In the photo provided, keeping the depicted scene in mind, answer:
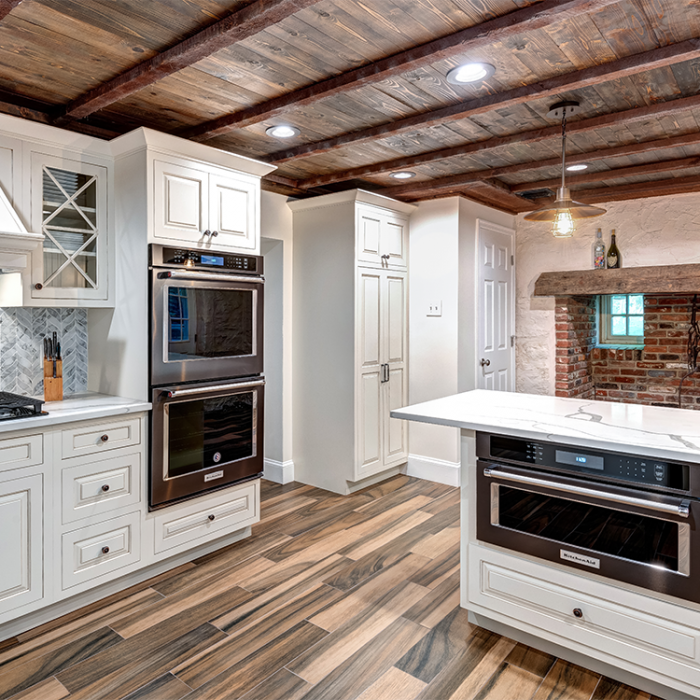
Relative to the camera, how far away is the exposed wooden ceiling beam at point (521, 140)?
2504 mm

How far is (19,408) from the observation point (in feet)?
7.36

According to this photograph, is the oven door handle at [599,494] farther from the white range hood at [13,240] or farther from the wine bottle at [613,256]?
the wine bottle at [613,256]

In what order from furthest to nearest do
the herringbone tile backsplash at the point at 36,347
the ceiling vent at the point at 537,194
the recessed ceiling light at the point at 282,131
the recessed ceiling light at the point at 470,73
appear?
the ceiling vent at the point at 537,194
the recessed ceiling light at the point at 282,131
the herringbone tile backsplash at the point at 36,347
the recessed ceiling light at the point at 470,73

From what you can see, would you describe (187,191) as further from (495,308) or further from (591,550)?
(495,308)

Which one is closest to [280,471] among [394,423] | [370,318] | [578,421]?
[394,423]

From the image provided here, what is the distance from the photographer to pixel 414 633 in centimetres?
227

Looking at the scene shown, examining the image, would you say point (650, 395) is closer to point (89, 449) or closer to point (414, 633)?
point (414, 633)

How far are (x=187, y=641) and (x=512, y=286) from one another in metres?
3.81

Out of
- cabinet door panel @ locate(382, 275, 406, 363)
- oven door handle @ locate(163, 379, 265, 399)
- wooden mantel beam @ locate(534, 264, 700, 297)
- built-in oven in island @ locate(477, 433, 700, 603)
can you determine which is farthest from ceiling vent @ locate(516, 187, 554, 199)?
built-in oven in island @ locate(477, 433, 700, 603)

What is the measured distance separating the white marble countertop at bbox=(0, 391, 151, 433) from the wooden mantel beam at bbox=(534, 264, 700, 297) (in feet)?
11.3

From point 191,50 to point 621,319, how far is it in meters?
4.16

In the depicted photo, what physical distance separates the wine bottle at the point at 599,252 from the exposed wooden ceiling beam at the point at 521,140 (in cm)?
132

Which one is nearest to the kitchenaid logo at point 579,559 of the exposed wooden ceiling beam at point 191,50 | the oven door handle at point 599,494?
the oven door handle at point 599,494

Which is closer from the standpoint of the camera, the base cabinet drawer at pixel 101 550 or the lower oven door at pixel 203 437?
the base cabinet drawer at pixel 101 550
